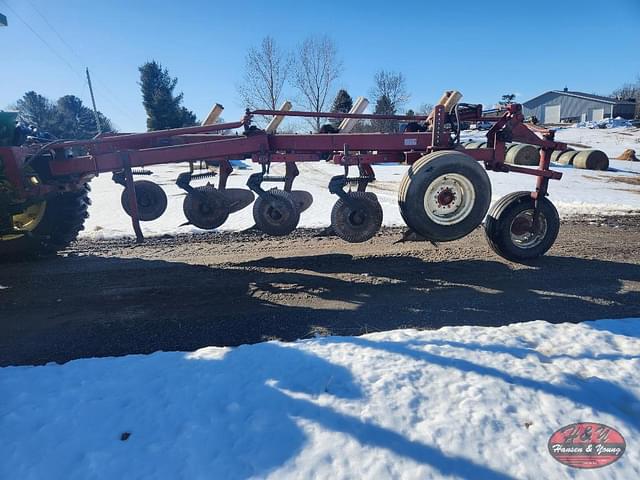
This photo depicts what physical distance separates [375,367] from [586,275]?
3906 mm

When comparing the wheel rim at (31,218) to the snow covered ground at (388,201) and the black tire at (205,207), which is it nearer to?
the snow covered ground at (388,201)

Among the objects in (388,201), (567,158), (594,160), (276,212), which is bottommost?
(388,201)

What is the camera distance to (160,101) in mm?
33500

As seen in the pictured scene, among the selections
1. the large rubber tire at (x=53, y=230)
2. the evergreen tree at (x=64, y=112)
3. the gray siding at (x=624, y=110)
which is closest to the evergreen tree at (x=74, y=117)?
the evergreen tree at (x=64, y=112)

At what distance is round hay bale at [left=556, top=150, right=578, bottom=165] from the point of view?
2120cm

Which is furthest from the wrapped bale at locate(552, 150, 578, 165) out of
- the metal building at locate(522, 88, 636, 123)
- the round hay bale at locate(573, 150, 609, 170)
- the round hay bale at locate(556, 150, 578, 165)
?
the metal building at locate(522, 88, 636, 123)

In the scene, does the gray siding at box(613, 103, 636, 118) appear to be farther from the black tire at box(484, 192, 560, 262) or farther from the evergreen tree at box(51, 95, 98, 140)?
the evergreen tree at box(51, 95, 98, 140)

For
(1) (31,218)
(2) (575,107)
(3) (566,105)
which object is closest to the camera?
(1) (31,218)

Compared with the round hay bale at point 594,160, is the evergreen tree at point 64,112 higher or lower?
higher

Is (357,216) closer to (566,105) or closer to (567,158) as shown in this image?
(567,158)

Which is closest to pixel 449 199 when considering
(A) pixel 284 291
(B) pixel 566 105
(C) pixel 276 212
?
(A) pixel 284 291

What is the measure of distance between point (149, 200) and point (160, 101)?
104 feet

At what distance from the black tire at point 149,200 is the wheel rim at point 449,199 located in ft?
14.7

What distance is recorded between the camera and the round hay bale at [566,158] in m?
21.2
